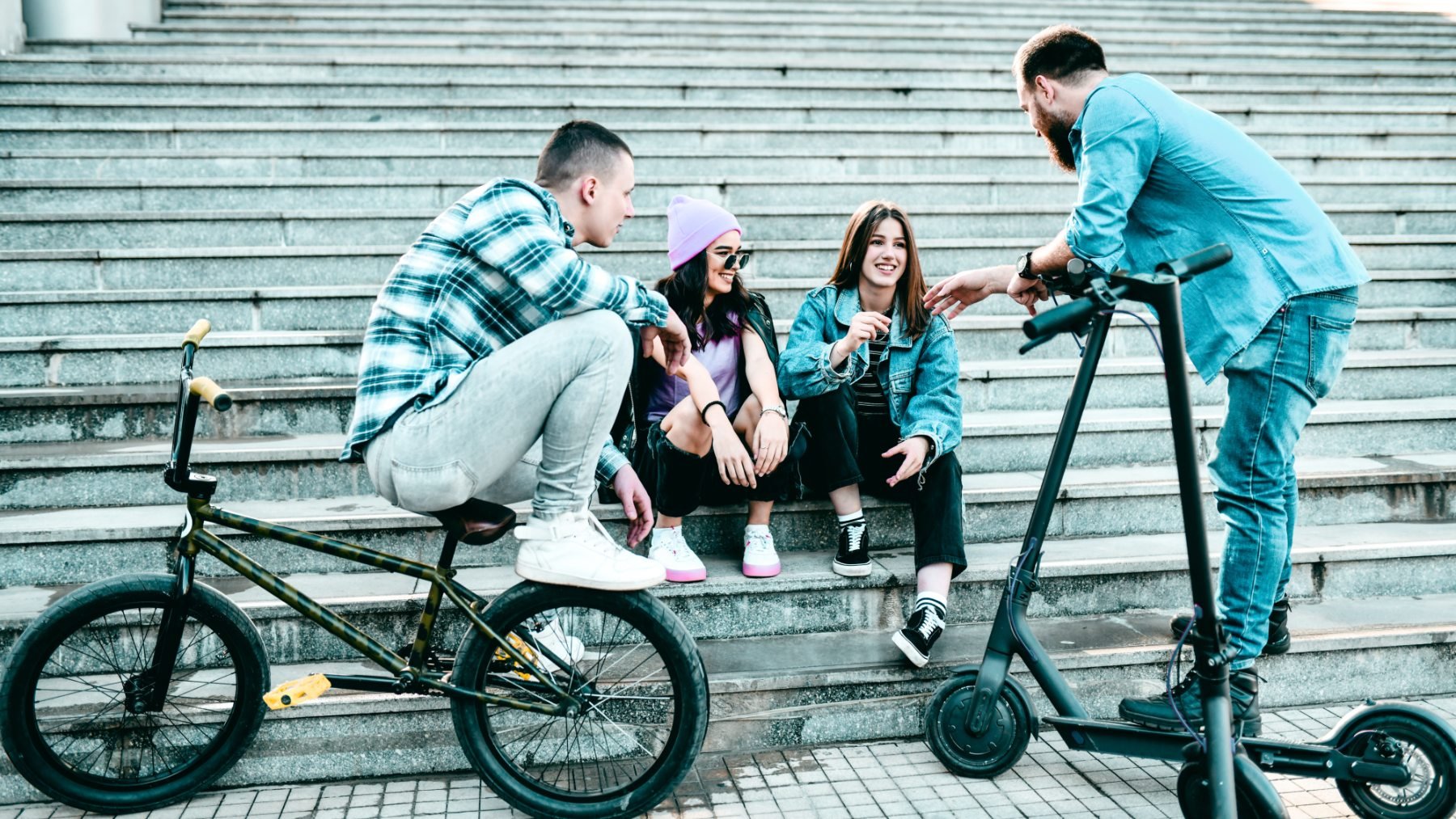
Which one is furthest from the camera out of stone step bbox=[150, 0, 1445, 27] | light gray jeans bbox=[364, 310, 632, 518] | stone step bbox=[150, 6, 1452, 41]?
stone step bbox=[150, 0, 1445, 27]

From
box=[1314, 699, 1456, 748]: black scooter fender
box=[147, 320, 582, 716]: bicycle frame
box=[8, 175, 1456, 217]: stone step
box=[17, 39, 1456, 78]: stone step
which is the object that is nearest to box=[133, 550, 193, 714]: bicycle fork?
box=[147, 320, 582, 716]: bicycle frame

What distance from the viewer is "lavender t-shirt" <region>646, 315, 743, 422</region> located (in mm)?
A: 3648

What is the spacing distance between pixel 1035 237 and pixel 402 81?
4.09 metres

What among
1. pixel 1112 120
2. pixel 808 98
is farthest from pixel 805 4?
pixel 1112 120

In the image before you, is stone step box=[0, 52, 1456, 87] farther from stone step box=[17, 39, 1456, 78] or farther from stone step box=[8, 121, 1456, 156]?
stone step box=[8, 121, 1456, 156]

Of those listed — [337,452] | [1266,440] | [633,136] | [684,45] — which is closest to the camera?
[1266,440]

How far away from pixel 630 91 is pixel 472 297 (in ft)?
16.0

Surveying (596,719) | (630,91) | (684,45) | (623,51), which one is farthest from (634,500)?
(684,45)

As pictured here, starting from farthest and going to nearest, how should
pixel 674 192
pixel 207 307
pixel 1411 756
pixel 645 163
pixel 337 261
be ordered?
pixel 645 163
pixel 674 192
pixel 337 261
pixel 207 307
pixel 1411 756

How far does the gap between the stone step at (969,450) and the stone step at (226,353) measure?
0.39 metres

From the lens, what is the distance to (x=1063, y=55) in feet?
9.61

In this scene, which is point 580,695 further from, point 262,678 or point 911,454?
point 911,454

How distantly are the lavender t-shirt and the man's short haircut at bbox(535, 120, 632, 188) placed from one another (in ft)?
3.30

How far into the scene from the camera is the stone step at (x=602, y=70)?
6875 millimetres
